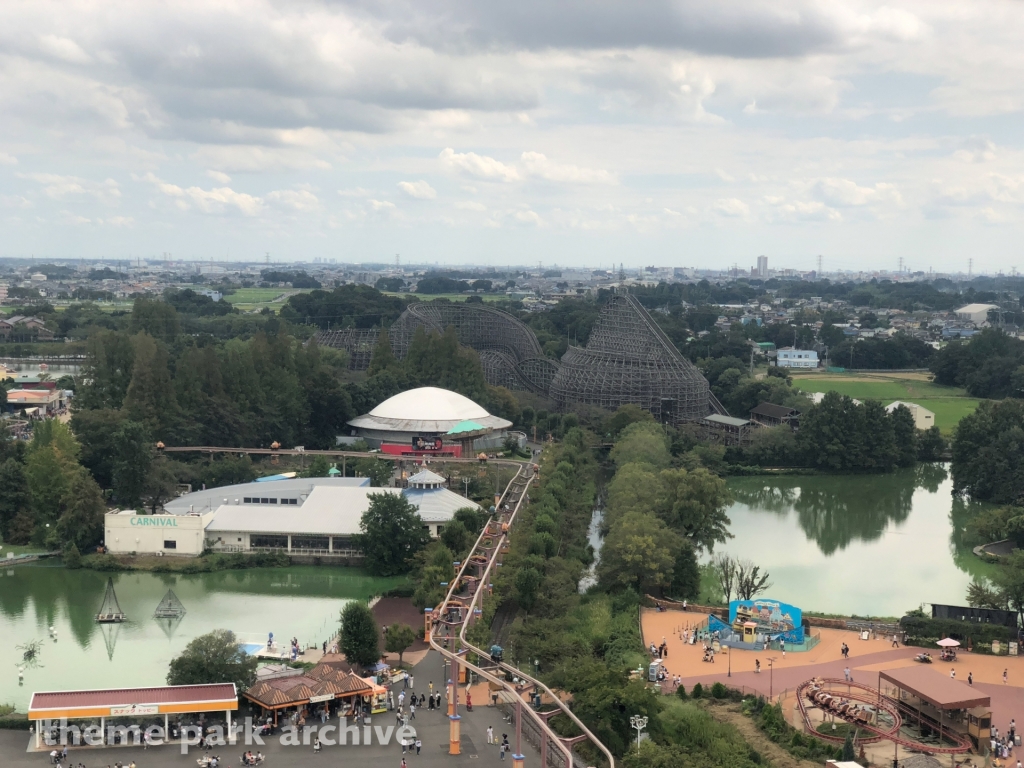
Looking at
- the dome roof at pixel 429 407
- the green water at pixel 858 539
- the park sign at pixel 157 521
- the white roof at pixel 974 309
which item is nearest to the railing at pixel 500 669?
the green water at pixel 858 539

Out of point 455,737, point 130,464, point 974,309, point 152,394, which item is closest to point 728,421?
point 152,394

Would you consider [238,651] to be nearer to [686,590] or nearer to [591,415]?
[686,590]

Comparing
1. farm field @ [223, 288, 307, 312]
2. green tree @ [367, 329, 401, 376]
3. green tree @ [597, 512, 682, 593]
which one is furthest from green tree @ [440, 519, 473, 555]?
farm field @ [223, 288, 307, 312]

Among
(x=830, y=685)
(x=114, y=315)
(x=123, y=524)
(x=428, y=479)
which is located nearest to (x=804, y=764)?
(x=830, y=685)

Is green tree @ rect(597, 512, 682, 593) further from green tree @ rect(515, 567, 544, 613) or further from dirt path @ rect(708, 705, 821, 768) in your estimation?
dirt path @ rect(708, 705, 821, 768)

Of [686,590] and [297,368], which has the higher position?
[297,368]

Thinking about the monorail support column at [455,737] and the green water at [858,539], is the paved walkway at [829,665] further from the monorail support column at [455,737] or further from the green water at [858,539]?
the monorail support column at [455,737]
